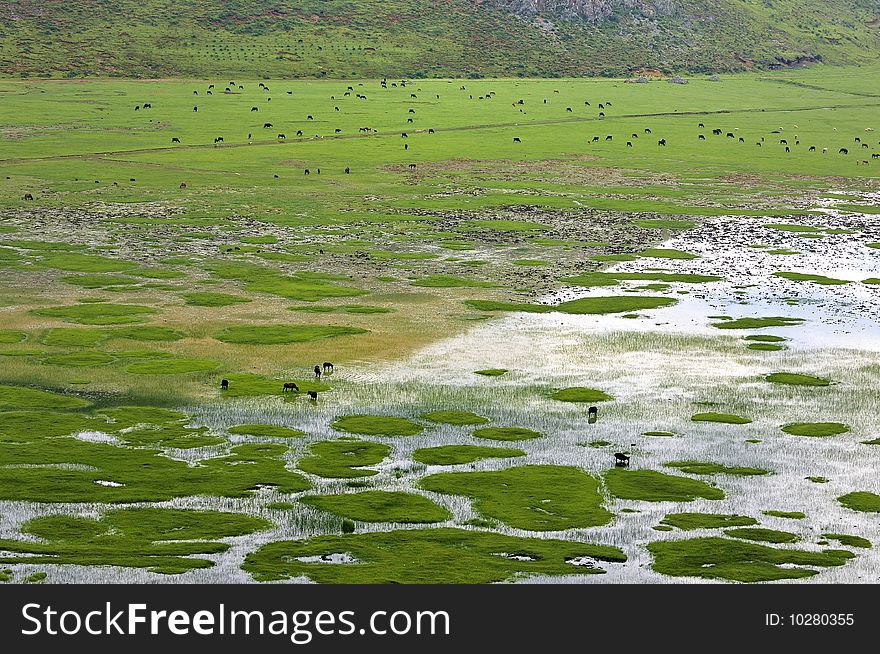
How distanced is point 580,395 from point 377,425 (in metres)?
5.70

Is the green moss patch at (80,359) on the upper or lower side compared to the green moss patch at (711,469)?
upper

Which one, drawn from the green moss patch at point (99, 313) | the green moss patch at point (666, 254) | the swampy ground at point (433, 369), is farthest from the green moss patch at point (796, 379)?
the green moss patch at point (99, 313)

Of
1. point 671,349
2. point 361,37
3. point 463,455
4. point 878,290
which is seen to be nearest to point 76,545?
point 463,455

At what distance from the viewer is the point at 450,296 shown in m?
44.4

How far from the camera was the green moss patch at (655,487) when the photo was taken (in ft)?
83.9

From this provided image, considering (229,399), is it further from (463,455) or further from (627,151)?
(627,151)

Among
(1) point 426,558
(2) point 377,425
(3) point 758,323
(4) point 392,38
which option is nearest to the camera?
(1) point 426,558

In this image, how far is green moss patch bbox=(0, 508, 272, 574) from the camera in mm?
21719

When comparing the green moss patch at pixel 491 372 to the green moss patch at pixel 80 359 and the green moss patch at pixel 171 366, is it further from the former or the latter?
the green moss patch at pixel 80 359

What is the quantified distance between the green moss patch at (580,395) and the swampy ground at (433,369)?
10cm

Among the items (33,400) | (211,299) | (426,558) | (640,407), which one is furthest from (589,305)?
(426,558)

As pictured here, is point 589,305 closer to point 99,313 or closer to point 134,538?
point 99,313

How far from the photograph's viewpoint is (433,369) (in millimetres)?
34906

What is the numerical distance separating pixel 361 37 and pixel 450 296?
Result: 368 ft
